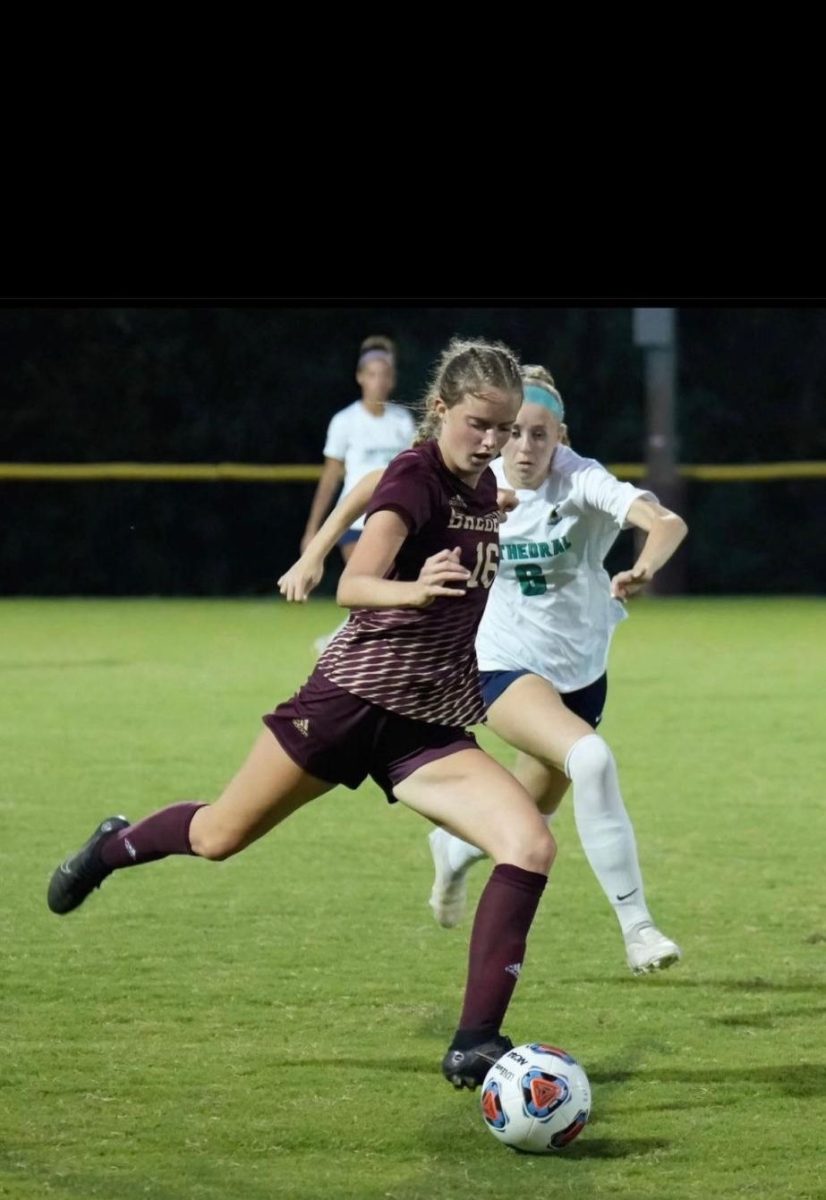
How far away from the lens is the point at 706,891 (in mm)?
7344

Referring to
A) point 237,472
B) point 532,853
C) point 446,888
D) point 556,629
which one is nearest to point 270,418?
point 237,472

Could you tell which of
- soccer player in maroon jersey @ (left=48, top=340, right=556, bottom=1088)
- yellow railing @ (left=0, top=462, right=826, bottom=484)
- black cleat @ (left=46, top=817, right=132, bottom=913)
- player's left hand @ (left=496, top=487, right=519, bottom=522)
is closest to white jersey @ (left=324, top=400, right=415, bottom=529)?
yellow railing @ (left=0, top=462, right=826, bottom=484)

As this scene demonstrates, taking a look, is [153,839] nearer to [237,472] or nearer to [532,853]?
[532,853]

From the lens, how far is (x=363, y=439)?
13133 mm

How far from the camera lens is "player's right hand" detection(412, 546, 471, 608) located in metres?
4.72

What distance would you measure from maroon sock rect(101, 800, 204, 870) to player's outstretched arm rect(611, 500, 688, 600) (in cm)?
116

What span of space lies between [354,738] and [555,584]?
1304 mm

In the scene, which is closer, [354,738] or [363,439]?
[354,738]

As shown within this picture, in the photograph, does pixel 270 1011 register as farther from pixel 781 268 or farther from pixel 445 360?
pixel 781 268

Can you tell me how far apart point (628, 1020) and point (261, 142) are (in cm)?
236

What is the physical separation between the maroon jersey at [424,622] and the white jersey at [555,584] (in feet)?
3.30

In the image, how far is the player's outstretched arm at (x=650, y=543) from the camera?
18.4 ft

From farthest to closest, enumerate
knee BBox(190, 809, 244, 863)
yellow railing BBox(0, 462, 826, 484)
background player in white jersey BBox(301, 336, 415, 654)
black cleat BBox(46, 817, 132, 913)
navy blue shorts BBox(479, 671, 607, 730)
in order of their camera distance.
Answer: yellow railing BBox(0, 462, 826, 484) → background player in white jersey BBox(301, 336, 415, 654) → navy blue shorts BBox(479, 671, 607, 730) → black cleat BBox(46, 817, 132, 913) → knee BBox(190, 809, 244, 863)

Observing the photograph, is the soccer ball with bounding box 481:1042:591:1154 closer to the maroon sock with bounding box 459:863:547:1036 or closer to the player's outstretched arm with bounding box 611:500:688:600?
the maroon sock with bounding box 459:863:547:1036
